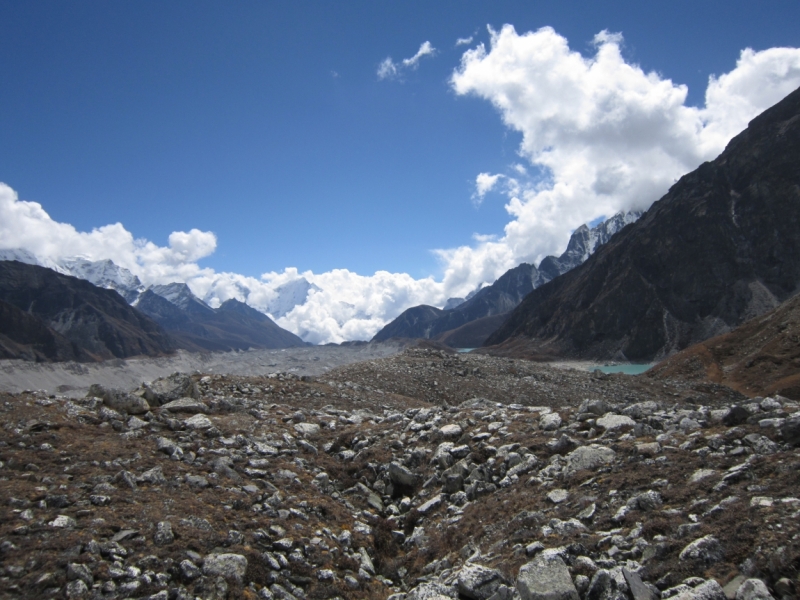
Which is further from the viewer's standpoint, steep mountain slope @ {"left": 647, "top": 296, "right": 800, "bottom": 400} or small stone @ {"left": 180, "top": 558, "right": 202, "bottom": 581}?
steep mountain slope @ {"left": 647, "top": 296, "right": 800, "bottom": 400}

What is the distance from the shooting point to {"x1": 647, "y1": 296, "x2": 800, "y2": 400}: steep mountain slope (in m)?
44.7

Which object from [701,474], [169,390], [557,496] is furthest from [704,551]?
[169,390]

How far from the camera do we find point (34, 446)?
10664mm

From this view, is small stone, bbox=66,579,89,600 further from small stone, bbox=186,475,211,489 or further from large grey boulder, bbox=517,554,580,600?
large grey boulder, bbox=517,554,580,600

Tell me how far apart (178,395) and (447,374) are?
26.2 meters

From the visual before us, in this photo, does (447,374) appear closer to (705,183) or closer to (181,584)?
(181,584)

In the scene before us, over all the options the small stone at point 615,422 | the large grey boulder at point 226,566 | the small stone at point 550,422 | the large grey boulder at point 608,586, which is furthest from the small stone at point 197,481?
the small stone at point 615,422

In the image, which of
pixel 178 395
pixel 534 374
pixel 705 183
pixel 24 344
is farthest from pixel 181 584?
pixel 24 344

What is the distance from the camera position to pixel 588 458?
35.5ft

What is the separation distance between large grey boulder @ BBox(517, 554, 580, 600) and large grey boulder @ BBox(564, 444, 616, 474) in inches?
161

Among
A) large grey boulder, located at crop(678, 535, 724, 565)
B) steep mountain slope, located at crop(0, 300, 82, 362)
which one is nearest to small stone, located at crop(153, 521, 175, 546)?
large grey boulder, located at crop(678, 535, 724, 565)

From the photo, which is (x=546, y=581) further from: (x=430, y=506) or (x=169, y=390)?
(x=169, y=390)

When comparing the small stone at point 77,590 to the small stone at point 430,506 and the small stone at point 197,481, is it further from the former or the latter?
the small stone at point 430,506

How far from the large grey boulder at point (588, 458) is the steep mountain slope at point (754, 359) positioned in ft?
113
